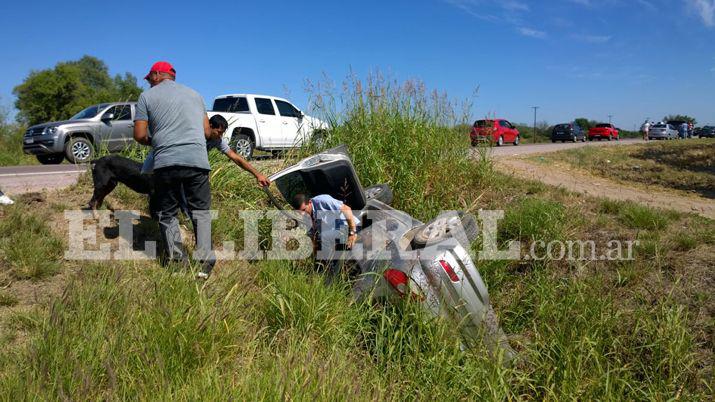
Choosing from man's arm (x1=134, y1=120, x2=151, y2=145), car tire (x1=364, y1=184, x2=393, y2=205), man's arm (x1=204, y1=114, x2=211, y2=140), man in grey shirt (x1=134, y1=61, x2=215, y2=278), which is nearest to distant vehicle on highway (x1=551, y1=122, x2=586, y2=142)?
car tire (x1=364, y1=184, x2=393, y2=205)

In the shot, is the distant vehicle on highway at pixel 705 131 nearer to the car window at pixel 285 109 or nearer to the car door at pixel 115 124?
the car window at pixel 285 109

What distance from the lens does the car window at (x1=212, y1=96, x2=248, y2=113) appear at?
39.7 feet

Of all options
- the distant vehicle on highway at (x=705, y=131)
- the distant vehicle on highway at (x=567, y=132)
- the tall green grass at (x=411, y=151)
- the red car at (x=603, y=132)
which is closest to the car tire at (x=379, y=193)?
the tall green grass at (x=411, y=151)

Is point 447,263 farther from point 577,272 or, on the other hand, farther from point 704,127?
point 704,127

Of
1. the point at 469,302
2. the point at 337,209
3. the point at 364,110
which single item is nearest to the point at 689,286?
the point at 469,302

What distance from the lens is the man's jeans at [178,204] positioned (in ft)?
12.3

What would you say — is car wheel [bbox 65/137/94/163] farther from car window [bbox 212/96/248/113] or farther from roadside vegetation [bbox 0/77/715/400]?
roadside vegetation [bbox 0/77/715/400]

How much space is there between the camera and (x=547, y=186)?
7402mm

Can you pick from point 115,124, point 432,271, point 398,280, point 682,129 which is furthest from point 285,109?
point 682,129

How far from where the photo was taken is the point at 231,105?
12.2 metres

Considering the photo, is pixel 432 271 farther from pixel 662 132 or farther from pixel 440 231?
pixel 662 132

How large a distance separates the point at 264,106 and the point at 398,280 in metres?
9.95

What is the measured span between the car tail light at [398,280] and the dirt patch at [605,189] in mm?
4927

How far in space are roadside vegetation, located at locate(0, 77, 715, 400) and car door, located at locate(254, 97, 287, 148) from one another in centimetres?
591
